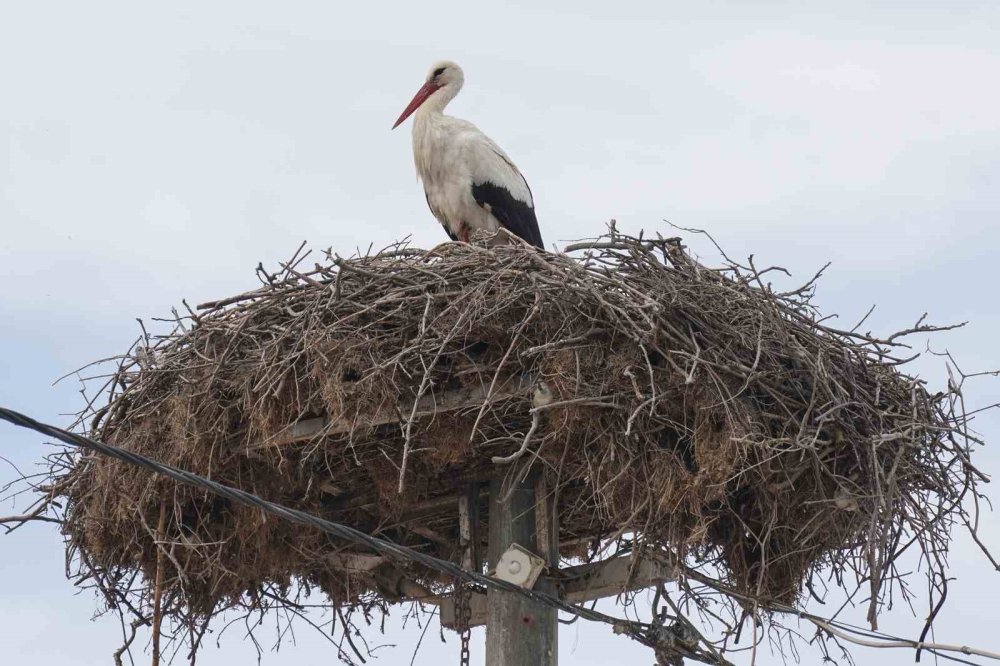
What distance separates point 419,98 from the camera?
8.56 meters

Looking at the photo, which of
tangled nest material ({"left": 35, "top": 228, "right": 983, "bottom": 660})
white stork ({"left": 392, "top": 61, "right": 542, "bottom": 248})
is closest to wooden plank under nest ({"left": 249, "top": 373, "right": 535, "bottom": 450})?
tangled nest material ({"left": 35, "top": 228, "right": 983, "bottom": 660})

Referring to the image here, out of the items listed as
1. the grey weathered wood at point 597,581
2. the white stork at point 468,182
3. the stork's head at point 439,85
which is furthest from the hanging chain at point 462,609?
the stork's head at point 439,85

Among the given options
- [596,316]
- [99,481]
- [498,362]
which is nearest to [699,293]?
[596,316]

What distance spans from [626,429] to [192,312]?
1.86 m

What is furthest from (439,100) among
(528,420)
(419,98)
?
(528,420)

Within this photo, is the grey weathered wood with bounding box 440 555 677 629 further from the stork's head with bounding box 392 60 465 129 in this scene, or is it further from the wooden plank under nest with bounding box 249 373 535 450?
the stork's head with bounding box 392 60 465 129

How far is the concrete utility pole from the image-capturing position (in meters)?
5.53

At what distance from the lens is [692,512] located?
515 cm

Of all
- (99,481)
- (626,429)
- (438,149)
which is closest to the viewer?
(626,429)

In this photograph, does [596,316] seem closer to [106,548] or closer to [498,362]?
[498,362]

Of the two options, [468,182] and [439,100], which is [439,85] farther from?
[468,182]

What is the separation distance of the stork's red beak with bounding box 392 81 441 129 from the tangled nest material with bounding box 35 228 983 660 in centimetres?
254

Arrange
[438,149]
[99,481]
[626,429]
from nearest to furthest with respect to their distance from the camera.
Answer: [626,429], [99,481], [438,149]

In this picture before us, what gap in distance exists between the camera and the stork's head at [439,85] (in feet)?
27.9
